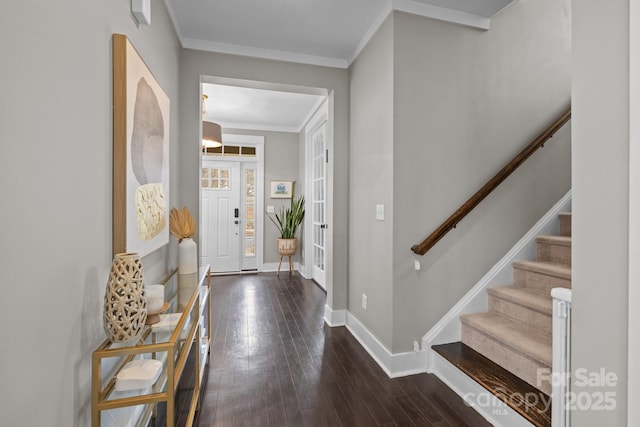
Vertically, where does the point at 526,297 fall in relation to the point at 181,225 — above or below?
below

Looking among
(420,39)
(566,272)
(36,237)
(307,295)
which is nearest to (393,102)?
(420,39)

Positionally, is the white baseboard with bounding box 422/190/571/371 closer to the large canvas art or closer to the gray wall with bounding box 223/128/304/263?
the large canvas art

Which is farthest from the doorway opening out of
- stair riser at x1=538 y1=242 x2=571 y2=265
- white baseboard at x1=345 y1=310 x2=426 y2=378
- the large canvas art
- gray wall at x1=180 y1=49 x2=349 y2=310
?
the large canvas art

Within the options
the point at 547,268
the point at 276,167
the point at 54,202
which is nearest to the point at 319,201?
the point at 276,167

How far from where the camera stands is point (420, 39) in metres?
2.22

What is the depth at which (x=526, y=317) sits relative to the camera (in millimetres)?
2025

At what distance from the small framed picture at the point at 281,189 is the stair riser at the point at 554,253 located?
397 centimetres

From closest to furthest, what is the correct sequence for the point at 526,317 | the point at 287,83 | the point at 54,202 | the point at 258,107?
the point at 54,202
the point at 526,317
the point at 287,83
the point at 258,107

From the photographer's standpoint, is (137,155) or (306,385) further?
(306,385)

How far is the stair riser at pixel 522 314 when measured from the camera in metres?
1.88

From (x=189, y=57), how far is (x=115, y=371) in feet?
8.05

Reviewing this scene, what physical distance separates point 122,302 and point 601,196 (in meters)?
A: 1.64

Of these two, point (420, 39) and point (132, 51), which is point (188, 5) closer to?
point (132, 51)

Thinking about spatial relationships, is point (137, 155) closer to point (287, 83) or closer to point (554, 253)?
point (287, 83)
